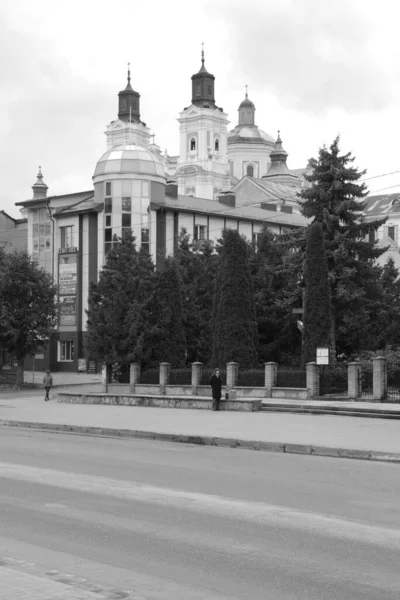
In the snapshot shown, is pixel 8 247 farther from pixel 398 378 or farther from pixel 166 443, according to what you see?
pixel 166 443

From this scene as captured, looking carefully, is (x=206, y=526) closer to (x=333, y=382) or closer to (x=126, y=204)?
(x=333, y=382)

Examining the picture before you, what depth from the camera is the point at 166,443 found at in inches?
811

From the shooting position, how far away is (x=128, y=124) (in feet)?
453

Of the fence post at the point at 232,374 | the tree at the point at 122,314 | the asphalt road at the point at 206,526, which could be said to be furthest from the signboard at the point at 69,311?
the asphalt road at the point at 206,526

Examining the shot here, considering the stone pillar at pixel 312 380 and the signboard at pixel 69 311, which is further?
Answer: the signboard at pixel 69 311

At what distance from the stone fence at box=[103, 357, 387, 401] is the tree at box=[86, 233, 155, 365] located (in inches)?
47.7

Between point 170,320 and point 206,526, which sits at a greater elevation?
point 170,320

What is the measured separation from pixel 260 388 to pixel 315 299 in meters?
4.71

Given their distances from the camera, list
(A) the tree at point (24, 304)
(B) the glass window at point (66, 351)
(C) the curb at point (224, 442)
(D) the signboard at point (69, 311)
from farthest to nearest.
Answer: (B) the glass window at point (66, 351)
(D) the signboard at point (69, 311)
(A) the tree at point (24, 304)
(C) the curb at point (224, 442)

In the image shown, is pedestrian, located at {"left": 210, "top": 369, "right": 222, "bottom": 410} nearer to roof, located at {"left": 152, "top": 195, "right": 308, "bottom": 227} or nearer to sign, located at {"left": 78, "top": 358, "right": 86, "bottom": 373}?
sign, located at {"left": 78, "top": 358, "right": 86, "bottom": 373}

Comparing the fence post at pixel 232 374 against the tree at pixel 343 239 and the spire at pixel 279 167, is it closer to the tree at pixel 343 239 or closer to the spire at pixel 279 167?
the tree at pixel 343 239

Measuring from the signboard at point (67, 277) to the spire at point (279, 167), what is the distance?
62.4 m

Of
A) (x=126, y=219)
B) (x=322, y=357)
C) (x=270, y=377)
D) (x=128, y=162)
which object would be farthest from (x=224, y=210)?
(x=322, y=357)

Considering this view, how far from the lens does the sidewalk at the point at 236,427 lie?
61.5ft
